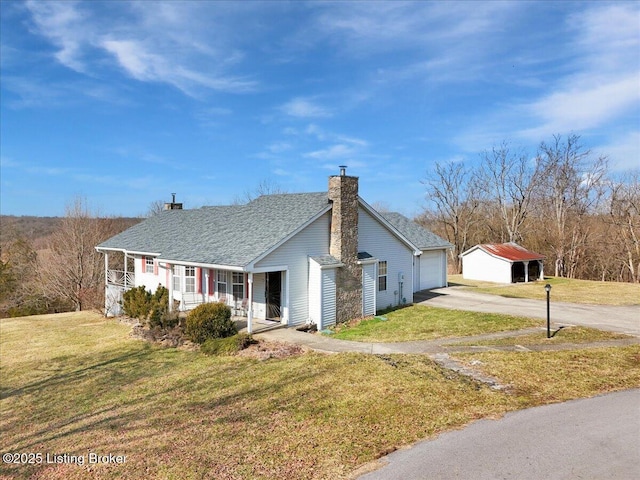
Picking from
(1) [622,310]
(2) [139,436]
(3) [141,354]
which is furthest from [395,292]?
(2) [139,436]

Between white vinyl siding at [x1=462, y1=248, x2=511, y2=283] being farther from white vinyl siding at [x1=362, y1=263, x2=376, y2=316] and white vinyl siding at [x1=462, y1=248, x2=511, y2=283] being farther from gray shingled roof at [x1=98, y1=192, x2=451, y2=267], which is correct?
gray shingled roof at [x1=98, y1=192, x2=451, y2=267]

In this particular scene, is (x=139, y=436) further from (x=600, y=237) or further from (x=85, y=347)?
(x=600, y=237)

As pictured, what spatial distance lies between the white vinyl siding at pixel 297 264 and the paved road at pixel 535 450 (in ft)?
32.1

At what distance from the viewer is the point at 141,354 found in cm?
1503

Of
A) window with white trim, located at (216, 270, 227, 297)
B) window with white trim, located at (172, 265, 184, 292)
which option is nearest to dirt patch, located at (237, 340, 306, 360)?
window with white trim, located at (216, 270, 227, 297)

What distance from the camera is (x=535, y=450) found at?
687cm

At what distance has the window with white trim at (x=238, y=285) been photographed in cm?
1855

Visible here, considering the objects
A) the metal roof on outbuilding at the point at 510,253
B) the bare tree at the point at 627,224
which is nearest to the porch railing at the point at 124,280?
the metal roof on outbuilding at the point at 510,253

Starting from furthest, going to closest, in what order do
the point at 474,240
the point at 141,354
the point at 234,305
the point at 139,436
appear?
the point at 474,240 < the point at 234,305 < the point at 141,354 < the point at 139,436

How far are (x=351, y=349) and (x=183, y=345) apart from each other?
613 centimetres

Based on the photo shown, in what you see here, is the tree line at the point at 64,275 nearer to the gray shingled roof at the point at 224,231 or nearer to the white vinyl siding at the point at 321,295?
the gray shingled roof at the point at 224,231

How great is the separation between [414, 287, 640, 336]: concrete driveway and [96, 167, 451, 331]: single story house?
283 cm

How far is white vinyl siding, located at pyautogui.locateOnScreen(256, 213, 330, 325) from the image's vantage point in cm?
1658

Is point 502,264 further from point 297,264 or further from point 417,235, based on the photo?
point 297,264
